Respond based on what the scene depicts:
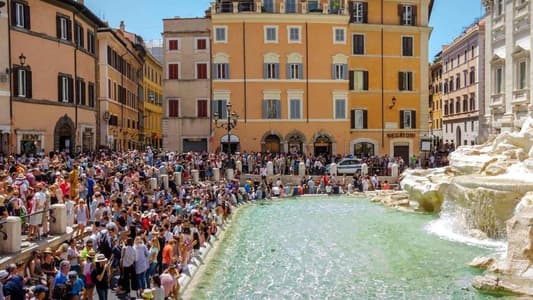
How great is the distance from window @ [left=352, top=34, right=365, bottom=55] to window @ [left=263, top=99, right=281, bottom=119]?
7.48 meters

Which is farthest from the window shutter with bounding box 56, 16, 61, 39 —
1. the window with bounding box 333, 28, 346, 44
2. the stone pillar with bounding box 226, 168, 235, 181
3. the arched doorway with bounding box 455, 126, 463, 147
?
the arched doorway with bounding box 455, 126, 463, 147

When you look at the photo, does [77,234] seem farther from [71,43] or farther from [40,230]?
[71,43]

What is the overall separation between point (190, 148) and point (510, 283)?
1290 inches

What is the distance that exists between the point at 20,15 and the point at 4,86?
12.0 feet

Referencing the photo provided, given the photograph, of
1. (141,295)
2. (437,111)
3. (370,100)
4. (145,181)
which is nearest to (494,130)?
(370,100)

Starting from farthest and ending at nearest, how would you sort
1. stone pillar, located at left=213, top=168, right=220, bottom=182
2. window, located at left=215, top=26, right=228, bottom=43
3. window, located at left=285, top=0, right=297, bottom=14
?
1. window, located at left=285, top=0, right=297, bottom=14
2. window, located at left=215, top=26, right=228, bottom=43
3. stone pillar, located at left=213, top=168, right=220, bottom=182

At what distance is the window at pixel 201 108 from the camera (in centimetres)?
4381

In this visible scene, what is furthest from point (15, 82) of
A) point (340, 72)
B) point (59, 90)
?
point (340, 72)

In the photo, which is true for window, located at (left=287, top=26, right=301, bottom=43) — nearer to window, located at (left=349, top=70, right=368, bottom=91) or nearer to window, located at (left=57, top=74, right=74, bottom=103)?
window, located at (left=349, top=70, right=368, bottom=91)

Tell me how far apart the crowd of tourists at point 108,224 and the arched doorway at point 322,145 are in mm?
15002

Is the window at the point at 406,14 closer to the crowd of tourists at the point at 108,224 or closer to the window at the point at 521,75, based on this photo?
the window at the point at 521,75

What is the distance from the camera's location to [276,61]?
43469 mm

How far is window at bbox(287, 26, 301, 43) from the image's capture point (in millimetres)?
43406

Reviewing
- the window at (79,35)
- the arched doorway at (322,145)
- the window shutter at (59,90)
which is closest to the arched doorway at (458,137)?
the arched doorway at (322,145)
